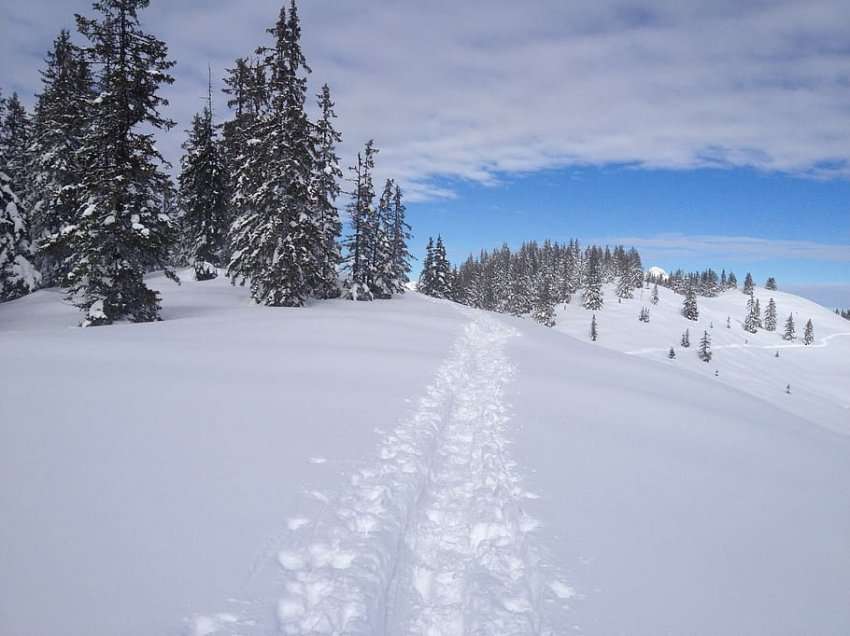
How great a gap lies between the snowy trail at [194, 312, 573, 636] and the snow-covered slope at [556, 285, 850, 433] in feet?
210

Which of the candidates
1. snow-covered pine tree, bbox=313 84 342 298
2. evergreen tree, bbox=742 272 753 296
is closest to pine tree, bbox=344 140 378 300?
snow-covered pine tree, bbox=313 84 342 298

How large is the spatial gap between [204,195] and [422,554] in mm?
31081

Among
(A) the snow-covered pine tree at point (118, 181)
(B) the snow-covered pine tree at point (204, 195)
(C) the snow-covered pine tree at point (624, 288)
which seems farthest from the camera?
(C) the snow-covered pine tree at point (624, 288)

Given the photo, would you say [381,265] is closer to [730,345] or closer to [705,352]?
[705,352]

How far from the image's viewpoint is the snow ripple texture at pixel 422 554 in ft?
11.5

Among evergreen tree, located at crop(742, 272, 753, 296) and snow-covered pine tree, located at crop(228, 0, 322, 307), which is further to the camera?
evergreen tree, located at crop(742, 272, 753, 296)

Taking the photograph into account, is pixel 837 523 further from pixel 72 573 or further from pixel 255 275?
pixel 255 275

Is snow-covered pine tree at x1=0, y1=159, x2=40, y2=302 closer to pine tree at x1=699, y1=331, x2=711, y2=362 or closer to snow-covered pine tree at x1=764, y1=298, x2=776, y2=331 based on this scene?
pine tree at x1=699, y1=331, x2=711, y2=362

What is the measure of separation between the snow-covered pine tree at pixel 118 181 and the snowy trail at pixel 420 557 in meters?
14.1

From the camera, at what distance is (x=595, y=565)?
434 centimetres

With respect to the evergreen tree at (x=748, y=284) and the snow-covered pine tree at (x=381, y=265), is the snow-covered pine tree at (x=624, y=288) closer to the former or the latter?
the evergreen tree at (x=748, y=284)

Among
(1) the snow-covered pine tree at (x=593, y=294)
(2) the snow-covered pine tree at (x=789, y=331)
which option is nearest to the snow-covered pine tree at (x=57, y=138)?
(1) the snow-covered pine tree at (x=593, y=294)

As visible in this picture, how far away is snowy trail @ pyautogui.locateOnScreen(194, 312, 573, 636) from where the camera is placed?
11.4 ft

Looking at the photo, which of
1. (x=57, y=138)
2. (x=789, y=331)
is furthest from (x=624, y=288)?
(x=57, y=138)
